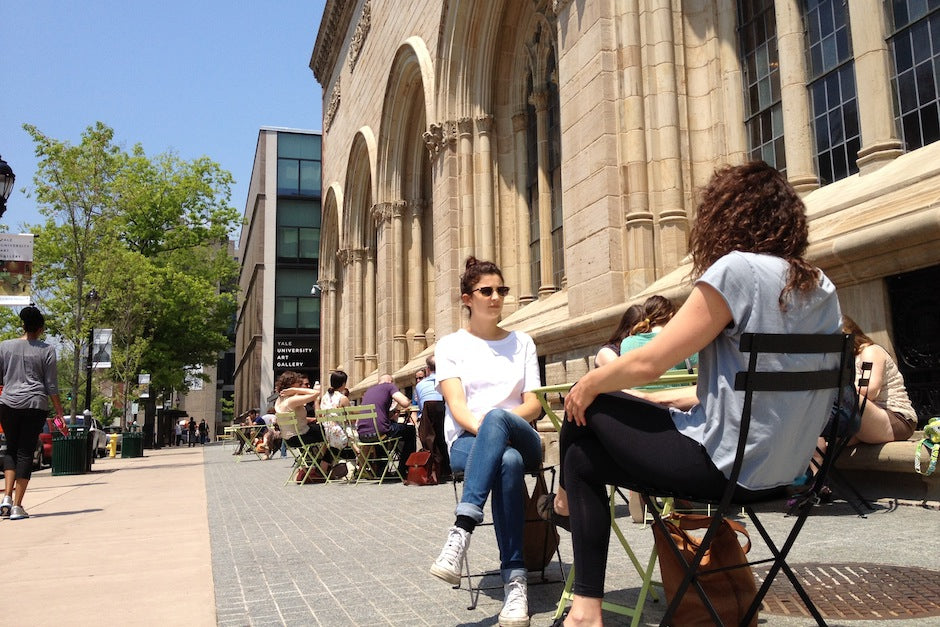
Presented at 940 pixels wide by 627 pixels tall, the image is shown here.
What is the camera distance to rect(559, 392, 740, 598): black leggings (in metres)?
2.27

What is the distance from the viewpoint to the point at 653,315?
473 centimetres

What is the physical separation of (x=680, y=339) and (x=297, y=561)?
3.11 metres

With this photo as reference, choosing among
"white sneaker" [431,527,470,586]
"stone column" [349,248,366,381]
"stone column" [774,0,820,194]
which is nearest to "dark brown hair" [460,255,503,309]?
"white sneaker" [431,527,470,586]

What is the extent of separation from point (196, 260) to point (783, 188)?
118ft

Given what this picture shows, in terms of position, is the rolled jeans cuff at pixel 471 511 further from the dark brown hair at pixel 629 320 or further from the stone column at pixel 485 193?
the stone column at pixel 485 193

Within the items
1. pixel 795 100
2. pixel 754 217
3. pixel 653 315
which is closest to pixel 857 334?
pixel 653 315

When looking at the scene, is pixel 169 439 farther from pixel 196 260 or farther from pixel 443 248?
pixel 443 248

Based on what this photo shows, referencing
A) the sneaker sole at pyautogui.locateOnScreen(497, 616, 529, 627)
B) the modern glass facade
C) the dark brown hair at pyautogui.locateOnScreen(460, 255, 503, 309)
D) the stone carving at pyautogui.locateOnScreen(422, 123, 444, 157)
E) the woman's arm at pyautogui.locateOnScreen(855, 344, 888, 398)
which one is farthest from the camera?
the modern glass facade

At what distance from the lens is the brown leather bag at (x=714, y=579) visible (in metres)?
2.60

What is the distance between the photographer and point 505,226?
53.4ft

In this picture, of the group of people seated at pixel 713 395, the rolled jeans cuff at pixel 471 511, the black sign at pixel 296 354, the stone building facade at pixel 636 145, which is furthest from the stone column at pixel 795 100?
the black sign at pixel 296 354

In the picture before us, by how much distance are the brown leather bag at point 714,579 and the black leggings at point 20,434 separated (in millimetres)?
6524

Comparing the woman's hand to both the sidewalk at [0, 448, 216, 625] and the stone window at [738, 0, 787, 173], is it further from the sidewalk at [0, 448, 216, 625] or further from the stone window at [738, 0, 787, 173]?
the stone window at [738, 0, 787, 173]

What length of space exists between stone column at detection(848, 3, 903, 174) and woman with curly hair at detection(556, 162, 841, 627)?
5943 mm
